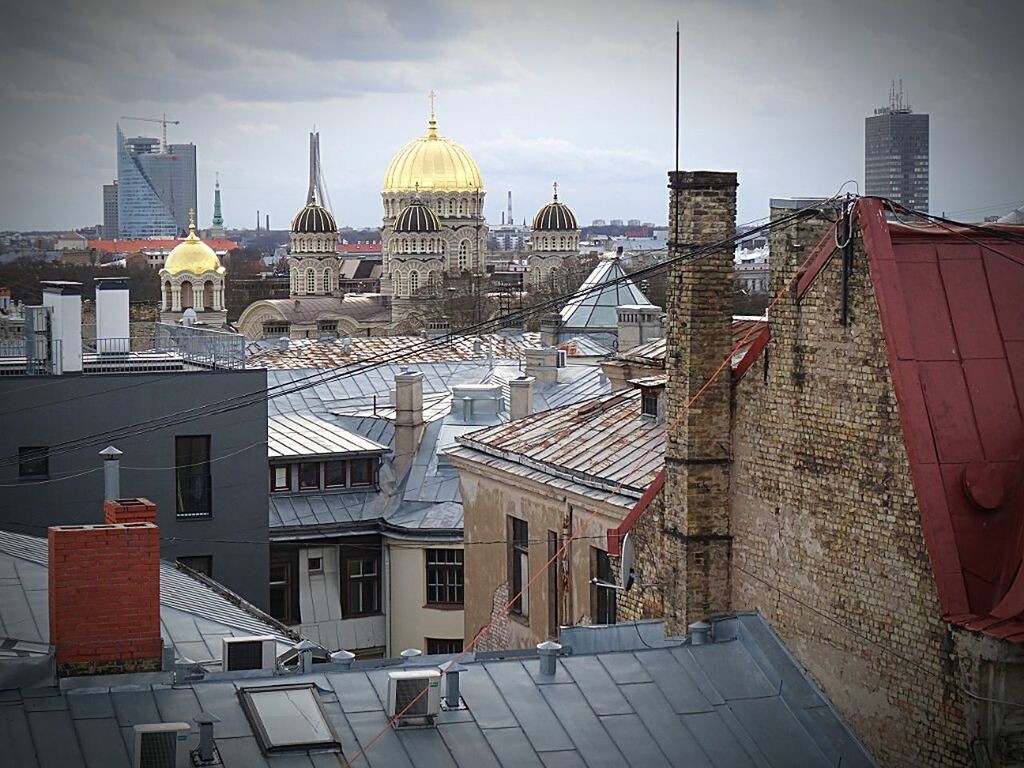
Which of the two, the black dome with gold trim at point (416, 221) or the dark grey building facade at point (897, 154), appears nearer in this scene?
the dark grey building facade at point (897, 154)

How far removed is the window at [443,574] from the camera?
3238cm

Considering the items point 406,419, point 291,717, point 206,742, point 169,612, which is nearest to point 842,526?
point 291,717

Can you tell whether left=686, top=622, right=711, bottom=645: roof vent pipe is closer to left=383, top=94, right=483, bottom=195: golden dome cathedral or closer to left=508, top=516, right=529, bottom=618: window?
left=508, top=516, right=529, bottom=618: window

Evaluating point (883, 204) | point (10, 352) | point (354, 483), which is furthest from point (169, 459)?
point (883, 204)

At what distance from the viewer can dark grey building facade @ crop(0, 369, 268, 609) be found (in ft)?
85.8

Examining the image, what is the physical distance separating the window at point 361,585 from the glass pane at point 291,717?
19971mm

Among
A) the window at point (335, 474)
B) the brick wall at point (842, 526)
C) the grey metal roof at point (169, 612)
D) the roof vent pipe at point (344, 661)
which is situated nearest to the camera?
the brick wall at point (842, 526)

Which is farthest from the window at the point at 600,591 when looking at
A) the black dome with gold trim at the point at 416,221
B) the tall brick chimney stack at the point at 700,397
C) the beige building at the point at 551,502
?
the black dome with gold trim at the point at 416,221

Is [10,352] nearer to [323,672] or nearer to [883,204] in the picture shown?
[323,672]

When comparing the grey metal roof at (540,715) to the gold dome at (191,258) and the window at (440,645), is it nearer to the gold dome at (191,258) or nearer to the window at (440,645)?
the window at (440,645)

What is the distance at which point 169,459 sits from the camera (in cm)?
2719

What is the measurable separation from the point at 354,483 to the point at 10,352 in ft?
27.7

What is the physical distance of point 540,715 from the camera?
13.1 m

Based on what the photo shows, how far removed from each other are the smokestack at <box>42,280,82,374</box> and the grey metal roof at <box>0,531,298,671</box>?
225 inches
